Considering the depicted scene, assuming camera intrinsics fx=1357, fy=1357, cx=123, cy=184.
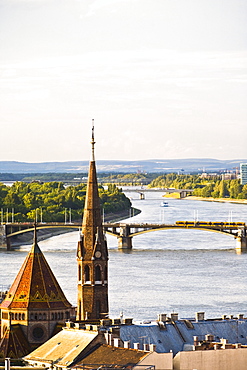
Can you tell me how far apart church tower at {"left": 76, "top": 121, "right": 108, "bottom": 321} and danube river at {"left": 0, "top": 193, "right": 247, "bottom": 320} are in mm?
8672

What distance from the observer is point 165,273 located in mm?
66500

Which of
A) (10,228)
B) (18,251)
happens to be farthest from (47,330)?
(10,228)

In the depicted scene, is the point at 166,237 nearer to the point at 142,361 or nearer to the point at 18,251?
the point at 18,251

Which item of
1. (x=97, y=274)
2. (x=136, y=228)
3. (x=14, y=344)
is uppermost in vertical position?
(x=97, y=274)

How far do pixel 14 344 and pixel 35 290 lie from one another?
5.30 feet

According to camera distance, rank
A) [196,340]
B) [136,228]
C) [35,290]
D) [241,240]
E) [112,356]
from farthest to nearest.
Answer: [136,228]
[241,240]
[35,290]
[196,340]
[112,356]

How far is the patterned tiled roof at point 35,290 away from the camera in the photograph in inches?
1389

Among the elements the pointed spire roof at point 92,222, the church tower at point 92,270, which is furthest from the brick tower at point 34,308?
the pointed spire roof at point 92,222

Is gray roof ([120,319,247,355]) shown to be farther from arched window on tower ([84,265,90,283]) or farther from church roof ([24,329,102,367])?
arched window on tower ([84,265,90,283])

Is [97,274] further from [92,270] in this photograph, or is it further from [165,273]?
[165,273]

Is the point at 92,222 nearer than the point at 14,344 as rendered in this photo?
No

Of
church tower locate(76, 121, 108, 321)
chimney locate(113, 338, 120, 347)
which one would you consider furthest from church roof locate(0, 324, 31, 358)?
chimney locate(113, 338, 120, 347)

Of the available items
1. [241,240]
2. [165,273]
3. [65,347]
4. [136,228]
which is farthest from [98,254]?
[136,228]

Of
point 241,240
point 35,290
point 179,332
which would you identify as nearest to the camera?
point 179,332
